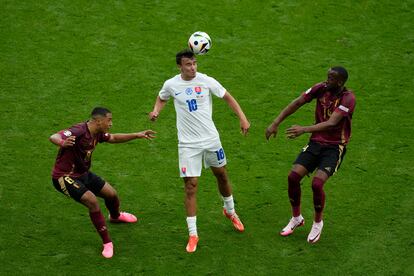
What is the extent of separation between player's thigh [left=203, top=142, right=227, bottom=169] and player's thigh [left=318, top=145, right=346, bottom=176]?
1.34m

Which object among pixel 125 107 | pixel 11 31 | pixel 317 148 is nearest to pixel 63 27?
pixel 11 31

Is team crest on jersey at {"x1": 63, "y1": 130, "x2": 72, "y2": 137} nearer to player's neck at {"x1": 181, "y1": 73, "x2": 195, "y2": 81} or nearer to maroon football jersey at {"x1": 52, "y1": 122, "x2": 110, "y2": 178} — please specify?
maroon football jersey at {"x1": 52, "y1": 122, "x2": 110, "y2": 178}

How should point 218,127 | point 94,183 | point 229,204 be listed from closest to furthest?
point 94,183 → point 229,204 → point 218,127

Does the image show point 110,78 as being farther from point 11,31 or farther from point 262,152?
point 262,152

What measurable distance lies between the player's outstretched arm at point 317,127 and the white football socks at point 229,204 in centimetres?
138

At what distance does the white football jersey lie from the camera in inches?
400

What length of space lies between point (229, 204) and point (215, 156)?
79 cm

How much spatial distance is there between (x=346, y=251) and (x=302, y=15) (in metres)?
7.16

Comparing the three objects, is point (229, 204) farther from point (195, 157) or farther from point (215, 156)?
point (195, 157)

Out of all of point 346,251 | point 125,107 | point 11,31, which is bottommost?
point 346,251

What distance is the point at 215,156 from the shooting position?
1028cm

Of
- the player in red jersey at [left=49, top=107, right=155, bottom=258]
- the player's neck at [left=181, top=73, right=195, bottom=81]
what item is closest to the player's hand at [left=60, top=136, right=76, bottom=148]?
the player in red jersey at [left=49, top=107, right=155, bottom=258]

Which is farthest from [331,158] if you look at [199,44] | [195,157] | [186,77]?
[199,44]

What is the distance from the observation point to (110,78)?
14.5 metres
